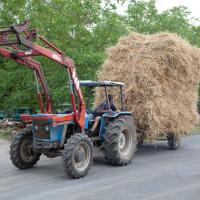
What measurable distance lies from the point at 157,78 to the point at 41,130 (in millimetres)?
4023

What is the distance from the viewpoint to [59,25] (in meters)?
16.0

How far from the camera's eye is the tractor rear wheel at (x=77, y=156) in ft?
30.9

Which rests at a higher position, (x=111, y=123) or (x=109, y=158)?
(x=111, y=123)

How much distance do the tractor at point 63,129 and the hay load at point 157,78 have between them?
0.92 meters

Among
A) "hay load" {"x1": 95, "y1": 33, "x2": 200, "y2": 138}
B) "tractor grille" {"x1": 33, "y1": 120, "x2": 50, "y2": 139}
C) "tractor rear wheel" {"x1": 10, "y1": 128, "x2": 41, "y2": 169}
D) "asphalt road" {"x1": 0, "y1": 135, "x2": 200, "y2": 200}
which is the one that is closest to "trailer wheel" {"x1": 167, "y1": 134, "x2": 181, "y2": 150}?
"hay load" {"x1": 95, "y1": 33, "x2": 200, "y2": 138}

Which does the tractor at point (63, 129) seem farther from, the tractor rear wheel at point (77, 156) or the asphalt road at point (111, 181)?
the asphalt road at point (111, 181)

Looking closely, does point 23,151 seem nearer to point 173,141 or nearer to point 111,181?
point 111,181

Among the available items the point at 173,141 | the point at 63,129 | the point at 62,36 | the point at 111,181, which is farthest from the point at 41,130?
the point at 62,36

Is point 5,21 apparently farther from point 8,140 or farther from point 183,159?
point 183,159

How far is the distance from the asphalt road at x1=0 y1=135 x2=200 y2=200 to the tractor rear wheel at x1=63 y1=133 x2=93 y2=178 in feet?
0.65

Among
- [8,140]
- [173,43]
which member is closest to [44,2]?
[8,140]

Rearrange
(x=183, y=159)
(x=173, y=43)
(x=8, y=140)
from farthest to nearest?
(x=8, y=140) < (x=173, y=43) < (x=183, y=159)

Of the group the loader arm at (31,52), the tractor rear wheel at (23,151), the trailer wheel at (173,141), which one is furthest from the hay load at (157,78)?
the tractor rear wheel at (23,151)

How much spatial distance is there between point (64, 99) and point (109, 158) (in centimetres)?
552
